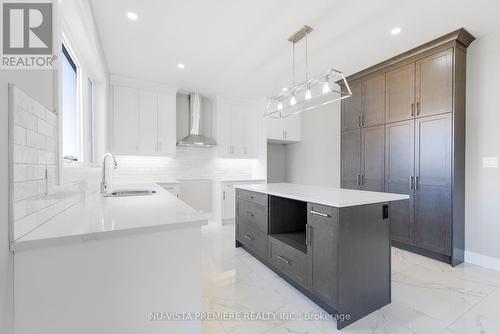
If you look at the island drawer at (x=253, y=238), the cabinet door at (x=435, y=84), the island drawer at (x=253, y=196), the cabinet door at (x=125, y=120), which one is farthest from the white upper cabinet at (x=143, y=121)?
the cabinet door at (x=435, y=84)

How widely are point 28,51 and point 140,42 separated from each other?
2.13m

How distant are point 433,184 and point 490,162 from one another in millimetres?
580

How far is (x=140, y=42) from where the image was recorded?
9.36ft

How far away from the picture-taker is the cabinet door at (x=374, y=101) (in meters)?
3.42

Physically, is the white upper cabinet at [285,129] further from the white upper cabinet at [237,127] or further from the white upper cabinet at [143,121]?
the white upper cabinet at [143,121]

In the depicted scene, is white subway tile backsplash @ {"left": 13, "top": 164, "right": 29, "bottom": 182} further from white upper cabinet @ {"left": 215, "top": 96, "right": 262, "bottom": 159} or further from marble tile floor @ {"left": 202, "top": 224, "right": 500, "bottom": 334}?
white upper cabinet @ {"left": 215, "top": 96, "right": 262, "bottom": 159}

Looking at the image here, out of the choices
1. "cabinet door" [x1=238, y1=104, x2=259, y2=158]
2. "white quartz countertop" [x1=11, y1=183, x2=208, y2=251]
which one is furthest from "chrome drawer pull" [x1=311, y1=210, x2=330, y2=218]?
"cabinet door" [x1=238, y1=104, x2=259, y2=158]

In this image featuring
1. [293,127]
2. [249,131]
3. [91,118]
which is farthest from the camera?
[293,127]

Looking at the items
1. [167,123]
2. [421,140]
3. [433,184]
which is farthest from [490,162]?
[167,123]

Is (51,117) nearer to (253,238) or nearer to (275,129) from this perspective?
(253,238)

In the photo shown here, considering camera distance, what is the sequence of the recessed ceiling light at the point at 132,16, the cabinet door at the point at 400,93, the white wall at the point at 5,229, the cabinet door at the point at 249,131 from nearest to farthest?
the white wall at the point at 5,229 → the recessed ceiling light at the point at 132,16 → the cabinet door at the point at 400,93 → the cabinet door at the point at 249,131

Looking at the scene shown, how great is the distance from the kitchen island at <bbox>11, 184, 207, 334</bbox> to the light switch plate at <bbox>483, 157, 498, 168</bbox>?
331 centimetres

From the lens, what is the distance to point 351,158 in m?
3.86

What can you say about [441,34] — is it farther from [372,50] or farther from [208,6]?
[208,6]
